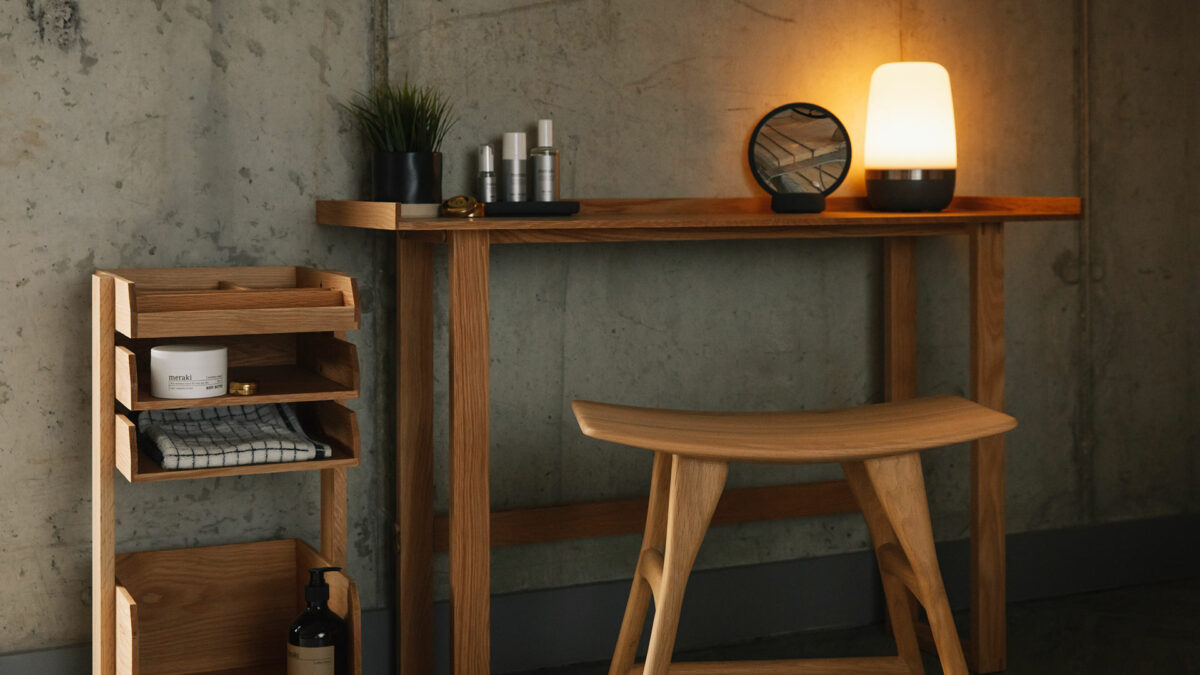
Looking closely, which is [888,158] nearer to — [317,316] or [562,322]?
[562,322]

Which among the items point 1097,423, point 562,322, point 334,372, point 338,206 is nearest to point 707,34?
point 562,322

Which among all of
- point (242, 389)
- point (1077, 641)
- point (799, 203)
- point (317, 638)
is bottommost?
point (1077, 641)

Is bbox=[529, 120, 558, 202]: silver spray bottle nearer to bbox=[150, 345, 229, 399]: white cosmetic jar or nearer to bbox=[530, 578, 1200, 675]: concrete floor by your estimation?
bbox=[150, 345, 229, 399]: white cosmetic jar

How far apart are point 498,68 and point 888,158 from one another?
98cm

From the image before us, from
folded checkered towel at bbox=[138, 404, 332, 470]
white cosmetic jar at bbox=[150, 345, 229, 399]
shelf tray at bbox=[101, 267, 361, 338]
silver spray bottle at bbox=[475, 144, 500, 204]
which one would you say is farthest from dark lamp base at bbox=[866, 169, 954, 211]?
white cosmetic jar at bbox=[150, 345, 229, 399]

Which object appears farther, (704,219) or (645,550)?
(704,219)

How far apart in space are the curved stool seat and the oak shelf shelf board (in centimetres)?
39

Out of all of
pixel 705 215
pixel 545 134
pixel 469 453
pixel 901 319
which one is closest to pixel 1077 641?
pixel 901 319

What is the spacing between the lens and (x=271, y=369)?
8.28 ft

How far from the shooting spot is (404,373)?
2.64 m

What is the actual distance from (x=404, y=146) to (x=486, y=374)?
1.79 ft

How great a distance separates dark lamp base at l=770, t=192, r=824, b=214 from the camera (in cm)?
270

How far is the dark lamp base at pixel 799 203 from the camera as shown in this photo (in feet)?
8.86

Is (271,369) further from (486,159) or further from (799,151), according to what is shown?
(799,151)
